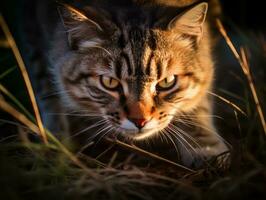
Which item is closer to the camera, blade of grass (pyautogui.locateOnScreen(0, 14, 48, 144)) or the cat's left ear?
blade of grass (pyautogui.locateOnScreen(0, 14, 48, 144))

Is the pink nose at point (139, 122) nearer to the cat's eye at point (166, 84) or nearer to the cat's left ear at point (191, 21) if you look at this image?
the cat's eye at point (166, 84)

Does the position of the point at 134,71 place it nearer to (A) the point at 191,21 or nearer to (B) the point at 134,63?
(B) the point at 134,63

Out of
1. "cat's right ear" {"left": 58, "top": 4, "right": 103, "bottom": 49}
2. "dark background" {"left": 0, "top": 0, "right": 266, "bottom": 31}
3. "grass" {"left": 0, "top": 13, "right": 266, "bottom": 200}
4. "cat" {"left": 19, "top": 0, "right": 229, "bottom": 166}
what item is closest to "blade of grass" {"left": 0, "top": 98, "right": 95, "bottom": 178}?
"grass" {"left": 0, "top": 13, "right": 266, "bottom": 200}

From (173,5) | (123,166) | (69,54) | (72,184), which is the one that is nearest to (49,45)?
(69,54)

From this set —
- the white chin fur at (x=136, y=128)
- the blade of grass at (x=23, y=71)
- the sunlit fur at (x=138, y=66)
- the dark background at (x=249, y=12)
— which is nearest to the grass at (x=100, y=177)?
the blade of grass at (x=23, y=71)

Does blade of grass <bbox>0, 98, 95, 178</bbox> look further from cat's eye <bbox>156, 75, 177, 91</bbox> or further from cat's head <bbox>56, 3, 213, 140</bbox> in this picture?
cat's eye <bbox>156, 75, 177, 91</bbox>

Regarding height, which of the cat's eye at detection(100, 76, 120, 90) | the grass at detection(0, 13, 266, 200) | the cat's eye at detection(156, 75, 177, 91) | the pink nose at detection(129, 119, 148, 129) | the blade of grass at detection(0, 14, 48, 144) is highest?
the blade of grass at detection(0, 14, 48, 144)

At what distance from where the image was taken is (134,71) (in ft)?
6.86

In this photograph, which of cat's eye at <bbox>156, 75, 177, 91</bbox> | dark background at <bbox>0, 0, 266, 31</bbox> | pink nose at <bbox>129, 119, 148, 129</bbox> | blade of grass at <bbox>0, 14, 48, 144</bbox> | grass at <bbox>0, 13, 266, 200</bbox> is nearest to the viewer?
grass at <bbox>0, 13, 266, 200</bbox>

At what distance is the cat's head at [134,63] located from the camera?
2.10m

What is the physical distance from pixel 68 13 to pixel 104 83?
383 millimetres

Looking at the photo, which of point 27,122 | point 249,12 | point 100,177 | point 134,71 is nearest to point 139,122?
point 134,71

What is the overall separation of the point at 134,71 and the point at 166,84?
0.66ft

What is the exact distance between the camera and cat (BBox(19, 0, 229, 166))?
2111mm
